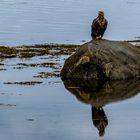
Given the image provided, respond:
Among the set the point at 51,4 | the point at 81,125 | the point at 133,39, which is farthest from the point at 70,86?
the point at 51,4

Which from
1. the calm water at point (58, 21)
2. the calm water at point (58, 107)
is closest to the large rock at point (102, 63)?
the calm water at point (58, 107)

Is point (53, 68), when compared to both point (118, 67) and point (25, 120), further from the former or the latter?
point (25, 120)

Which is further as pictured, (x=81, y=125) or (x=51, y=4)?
(x=51, y=4)

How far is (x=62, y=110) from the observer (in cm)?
2258

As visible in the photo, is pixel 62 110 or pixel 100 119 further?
pixel 62 110

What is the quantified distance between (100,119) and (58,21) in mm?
36861

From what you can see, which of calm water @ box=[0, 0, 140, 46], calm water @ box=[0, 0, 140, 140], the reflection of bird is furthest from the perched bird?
calm water @ box=[0, 0, 140, 46]

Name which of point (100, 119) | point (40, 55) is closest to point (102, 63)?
point (100, 119)

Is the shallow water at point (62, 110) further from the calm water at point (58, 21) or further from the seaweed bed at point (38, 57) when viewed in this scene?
the calm water at point (58, 21)

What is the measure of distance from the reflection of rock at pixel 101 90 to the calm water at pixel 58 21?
14.9 metres

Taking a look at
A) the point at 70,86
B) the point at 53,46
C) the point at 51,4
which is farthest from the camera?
the point at 51,4

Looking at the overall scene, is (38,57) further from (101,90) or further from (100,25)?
(101,90)

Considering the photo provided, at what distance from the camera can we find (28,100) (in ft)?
79.3

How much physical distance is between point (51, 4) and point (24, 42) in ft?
118
